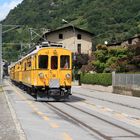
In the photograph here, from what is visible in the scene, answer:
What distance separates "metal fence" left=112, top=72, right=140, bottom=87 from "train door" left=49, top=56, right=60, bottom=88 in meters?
11.3

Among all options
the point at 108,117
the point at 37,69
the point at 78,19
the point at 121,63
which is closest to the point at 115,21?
the point at 78,19

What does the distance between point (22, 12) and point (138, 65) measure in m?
88.3

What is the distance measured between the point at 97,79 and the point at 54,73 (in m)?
23.8

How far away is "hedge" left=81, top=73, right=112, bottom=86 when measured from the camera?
49188 millimetres

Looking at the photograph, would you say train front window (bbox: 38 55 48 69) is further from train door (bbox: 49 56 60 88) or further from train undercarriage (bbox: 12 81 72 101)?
train undercarriage (bbox: 12 81 72 101)

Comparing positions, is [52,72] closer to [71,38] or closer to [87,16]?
[71,38]

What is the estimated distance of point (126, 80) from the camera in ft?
142

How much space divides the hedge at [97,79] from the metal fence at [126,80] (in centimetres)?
160

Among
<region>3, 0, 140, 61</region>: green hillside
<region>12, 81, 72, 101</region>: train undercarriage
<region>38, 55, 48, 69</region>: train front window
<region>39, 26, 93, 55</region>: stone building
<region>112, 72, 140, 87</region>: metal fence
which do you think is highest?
<region>3, 0, 140, 61</region>: green hillside

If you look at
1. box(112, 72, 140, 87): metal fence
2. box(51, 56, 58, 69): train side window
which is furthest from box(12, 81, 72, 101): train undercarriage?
box(112, 72, 140, 87): metal fence

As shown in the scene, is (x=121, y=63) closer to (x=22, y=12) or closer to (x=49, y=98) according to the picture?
(x=49, y=98)

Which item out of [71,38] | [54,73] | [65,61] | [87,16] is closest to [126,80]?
Result: [65,61]

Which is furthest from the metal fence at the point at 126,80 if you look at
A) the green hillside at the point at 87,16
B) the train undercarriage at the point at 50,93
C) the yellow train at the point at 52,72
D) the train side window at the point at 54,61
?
the green hillside at the point at 87,16

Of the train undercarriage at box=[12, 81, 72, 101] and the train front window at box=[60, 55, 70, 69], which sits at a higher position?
the train front window at box=[60, 55, 70, 69]
